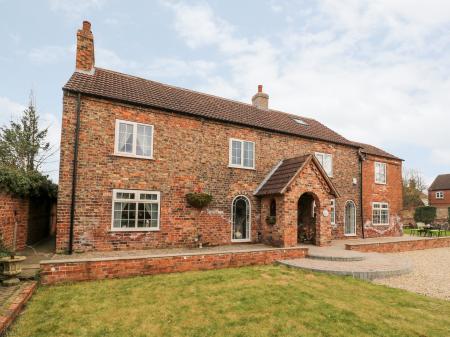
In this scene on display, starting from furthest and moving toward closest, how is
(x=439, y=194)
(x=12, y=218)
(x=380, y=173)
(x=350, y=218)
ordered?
(x=439, y=194) → (x=380, y=173) → (x=350, y=218) → (x=12, y=218)

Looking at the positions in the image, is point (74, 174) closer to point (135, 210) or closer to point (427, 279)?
point (135, 210)

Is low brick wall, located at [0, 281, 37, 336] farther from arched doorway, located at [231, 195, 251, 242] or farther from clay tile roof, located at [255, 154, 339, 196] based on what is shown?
clay tile roof, located at [255, 154, 339, 196]

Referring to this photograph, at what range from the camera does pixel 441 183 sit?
184ft

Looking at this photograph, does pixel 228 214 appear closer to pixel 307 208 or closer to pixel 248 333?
pixel 307 208

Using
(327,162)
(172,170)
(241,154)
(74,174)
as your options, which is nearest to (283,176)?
Answer: (241,154)

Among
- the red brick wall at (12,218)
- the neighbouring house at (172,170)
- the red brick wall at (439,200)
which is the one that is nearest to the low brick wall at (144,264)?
the neighbouring house at (172,170)

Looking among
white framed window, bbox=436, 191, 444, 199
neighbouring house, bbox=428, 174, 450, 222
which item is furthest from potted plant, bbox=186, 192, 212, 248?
white framed window, bbox=436, 191, 444, 199

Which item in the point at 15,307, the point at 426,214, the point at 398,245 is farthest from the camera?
the point at 426,214

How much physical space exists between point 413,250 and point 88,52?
21.1 metres

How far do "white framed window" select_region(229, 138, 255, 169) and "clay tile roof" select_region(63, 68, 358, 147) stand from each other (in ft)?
3.66

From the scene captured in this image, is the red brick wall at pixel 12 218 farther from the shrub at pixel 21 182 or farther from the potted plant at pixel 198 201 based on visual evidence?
the potted plant at pixel 198 201

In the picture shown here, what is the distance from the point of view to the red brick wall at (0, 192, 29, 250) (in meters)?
10.6

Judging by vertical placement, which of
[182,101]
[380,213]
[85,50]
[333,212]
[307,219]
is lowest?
[307,219]

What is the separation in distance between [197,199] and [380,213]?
15.8 m
